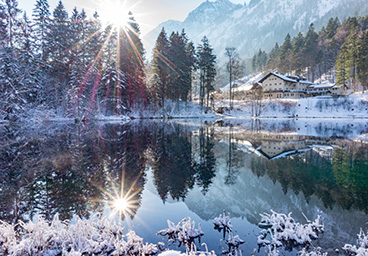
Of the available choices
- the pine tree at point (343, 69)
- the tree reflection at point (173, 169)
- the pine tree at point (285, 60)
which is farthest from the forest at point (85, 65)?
the pine tree at point (285, 60)

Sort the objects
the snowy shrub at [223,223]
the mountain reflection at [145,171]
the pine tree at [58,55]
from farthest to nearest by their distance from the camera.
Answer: the pine tree at [58,55] < the mountain reflection at [145,171] < the snowy shrub at [223,223]

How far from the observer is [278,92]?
69500 mm

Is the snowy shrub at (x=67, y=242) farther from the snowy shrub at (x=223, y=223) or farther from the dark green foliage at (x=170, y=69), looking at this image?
the dark green foliage at (x=170, y=69)

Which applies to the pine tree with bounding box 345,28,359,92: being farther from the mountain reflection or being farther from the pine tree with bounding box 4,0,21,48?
the pine tree with bounding box 4,0,21,48

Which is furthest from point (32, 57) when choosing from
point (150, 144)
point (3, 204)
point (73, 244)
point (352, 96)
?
point (352, 96)

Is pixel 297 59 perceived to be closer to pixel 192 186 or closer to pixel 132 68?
pixel 132 68

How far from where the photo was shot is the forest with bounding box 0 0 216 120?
4231 cm

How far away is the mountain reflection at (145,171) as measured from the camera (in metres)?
8.26

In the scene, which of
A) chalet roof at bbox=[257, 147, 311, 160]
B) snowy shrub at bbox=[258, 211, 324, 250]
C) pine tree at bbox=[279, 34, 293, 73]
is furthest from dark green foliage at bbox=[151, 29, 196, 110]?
pine tree at bbox=[279, 34, 293, 73]

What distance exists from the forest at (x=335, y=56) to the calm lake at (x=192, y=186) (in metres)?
52.5

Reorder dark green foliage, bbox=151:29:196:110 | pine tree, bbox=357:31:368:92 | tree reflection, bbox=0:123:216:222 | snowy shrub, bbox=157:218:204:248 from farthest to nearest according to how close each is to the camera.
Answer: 1. pine tree, bbox=357:31:368:92
2. dark green foliage, bbox=151:29:196:110
3. tree reflection, bbox=0:123:216:222
4. snowy shrub, bbox=157:218:204:248

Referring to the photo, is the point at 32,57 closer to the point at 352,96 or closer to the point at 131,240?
the point at 131,240

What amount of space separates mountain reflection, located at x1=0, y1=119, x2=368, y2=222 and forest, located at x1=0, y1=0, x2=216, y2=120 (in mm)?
28108

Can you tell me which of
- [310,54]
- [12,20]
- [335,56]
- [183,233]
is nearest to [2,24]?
[12,20]
